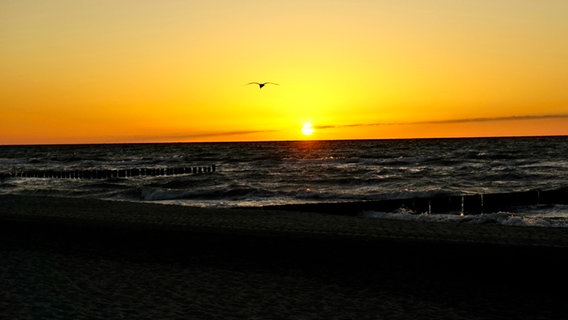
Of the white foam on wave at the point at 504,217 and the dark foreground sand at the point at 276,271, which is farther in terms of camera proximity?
the white foam on wave at the point at 504,217

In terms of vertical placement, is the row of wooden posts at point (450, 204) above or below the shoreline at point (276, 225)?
below

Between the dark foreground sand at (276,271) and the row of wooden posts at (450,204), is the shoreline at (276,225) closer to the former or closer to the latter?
the dark foreground sand at (276,271)

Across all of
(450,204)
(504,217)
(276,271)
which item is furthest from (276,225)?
(450,204)

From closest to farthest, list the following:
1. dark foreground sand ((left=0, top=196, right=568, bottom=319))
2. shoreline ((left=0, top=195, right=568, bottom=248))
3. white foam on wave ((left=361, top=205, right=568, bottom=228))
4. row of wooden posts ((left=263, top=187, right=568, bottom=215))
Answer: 1. dark foreground sand ((left=0, top=196, right=568, bottom=319))
2. shoreline ((left=0, top=195, right=568, bottom=248))
3. white foam on wave ((left=361, top=205, right=568, bottom=228))
4. row of wooden posts ((left=263, top=187, right=568, bottom=215))

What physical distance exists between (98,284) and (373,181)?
49355 mm

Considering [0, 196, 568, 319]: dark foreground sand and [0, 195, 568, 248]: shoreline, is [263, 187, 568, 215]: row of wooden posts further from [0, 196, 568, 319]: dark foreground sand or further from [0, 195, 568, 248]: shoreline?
[0, 196, 568, 319]: dark foreground sand

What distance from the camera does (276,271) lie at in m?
12.2

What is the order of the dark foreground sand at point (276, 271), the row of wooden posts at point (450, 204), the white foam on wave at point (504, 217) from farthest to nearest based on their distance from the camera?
the row of wooden posts at point (450, 204)
the white foam on wave at point (504, 217)
the dark foreground sand at point (276, 271)

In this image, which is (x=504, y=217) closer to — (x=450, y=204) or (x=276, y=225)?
(x=450, y=204)

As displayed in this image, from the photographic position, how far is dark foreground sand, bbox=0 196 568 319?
9.27 metres

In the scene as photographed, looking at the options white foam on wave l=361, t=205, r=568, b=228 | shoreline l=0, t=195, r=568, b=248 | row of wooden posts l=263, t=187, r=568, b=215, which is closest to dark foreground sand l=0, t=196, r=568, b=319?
shoreline l=0, t=195, r=568, b=248

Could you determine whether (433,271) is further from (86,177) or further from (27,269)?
(86,177)

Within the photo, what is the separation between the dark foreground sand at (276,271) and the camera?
30.4ft

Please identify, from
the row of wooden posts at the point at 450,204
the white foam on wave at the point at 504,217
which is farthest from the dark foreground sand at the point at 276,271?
the row of wooden posts at the point at 450,204
